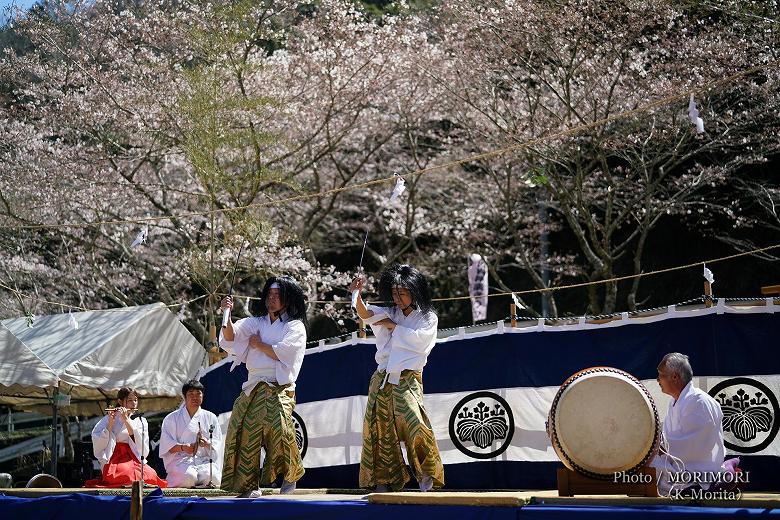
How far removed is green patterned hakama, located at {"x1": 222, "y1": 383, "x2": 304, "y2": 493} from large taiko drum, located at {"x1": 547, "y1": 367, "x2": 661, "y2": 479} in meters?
2.01

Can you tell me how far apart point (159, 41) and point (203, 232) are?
3.42m

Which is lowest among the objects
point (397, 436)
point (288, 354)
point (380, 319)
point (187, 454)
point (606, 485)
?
point (606, 485)

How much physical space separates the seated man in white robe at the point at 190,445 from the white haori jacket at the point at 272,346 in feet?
6.02

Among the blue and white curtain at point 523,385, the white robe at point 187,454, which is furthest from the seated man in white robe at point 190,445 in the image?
the blue and white curtain at point 523,385

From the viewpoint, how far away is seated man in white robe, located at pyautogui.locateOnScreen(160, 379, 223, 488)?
314 inches

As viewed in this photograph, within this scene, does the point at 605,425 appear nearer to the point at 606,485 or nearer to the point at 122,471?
the point at 606,485

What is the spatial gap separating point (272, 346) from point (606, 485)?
96.9 inches

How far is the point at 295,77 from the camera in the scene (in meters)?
15.0

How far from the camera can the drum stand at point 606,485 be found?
4.71 metres

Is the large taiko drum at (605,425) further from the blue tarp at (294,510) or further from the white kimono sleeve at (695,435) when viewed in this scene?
the white kimono sleeve at (695,435)

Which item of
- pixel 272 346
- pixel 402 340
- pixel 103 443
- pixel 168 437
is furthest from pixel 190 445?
pixel 402 340

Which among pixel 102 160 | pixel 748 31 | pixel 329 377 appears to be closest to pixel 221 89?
pixel 102 160

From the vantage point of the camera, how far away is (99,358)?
9992mm

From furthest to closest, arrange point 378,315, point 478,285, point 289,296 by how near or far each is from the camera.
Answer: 1. point 478,285
2. point 378,315
3. point 289,296
